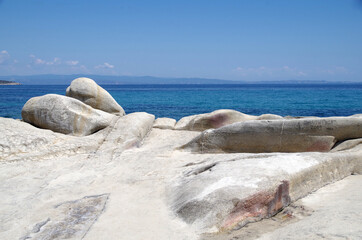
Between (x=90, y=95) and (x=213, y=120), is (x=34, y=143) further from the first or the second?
(x=213, y=120)

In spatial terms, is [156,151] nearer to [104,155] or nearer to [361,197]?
[104,155]

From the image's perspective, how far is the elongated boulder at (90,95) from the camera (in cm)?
1066

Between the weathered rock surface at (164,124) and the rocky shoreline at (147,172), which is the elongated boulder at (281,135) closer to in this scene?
the rocky shoreline at (147,172)

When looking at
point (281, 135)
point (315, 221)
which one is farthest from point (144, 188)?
point (281, 135)

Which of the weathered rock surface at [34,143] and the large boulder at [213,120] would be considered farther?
the large boulder at [213,120]

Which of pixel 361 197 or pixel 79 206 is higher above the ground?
pixel 361 197

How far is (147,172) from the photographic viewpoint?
625 centimetres

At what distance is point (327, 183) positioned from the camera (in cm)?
A: 516

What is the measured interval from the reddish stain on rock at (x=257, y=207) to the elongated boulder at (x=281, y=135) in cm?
279

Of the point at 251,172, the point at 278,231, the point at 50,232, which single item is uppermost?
the point at 251,172

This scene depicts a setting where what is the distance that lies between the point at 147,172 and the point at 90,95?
5.31 meters

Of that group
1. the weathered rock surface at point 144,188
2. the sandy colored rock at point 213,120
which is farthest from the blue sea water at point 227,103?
the weathered rock surface at point 144,188

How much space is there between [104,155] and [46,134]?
159 centimetres

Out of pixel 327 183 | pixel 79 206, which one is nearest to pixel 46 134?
pixel 79 206
